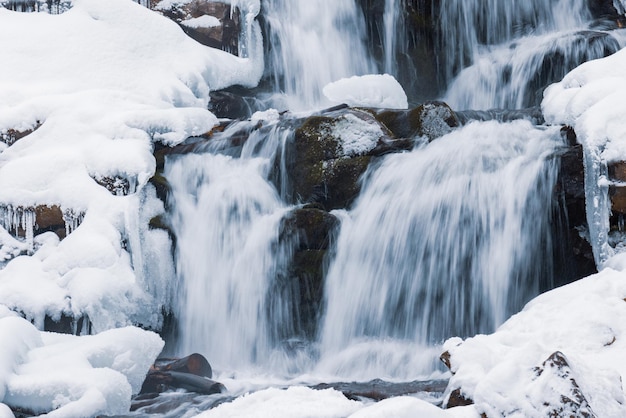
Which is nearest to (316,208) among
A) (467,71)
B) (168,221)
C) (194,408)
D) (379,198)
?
(379,198)

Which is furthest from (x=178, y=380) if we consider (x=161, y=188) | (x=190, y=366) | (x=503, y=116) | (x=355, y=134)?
(x=503, y=116)

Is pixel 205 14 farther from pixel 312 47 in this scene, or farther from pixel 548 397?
pixel 548 397

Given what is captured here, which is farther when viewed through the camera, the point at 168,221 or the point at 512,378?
the point at 168,221

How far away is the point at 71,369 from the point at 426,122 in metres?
3.99

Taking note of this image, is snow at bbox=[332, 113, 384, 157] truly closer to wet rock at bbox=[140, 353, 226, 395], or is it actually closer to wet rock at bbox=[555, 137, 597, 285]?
wet rock at bbox=[555, 137, 597, 285]

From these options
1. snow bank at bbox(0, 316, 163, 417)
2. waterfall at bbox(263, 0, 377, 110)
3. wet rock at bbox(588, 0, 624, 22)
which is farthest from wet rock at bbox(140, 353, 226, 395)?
wet rock at bbox(588, 0, 624, 22)

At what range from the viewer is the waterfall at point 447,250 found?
19.1ft

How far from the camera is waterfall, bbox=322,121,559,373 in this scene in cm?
582

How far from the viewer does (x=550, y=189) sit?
591 centimetres

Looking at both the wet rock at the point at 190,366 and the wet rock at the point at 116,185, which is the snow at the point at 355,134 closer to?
the wet rock at the point at 116,185

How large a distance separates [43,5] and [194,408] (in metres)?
6.78

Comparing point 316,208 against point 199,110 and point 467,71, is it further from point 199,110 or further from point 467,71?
point 467,71

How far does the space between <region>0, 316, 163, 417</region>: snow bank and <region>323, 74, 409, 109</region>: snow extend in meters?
4.13

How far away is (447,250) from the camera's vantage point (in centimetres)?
595
